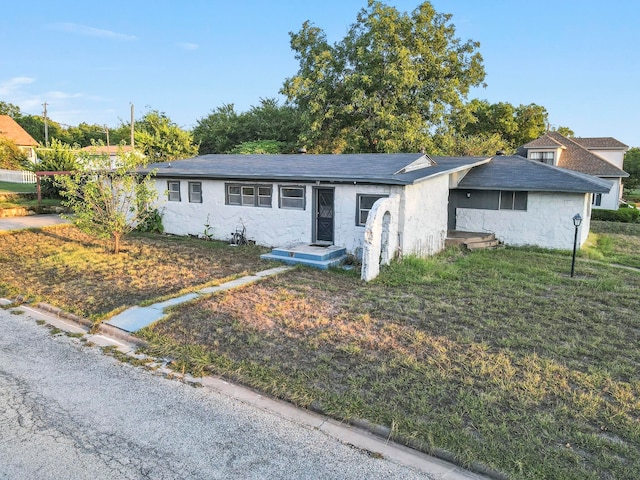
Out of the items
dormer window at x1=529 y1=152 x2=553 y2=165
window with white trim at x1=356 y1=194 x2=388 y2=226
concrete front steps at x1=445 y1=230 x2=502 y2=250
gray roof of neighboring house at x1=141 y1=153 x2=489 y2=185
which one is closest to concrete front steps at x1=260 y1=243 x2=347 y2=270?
window with white trim at x1=356 y1=194 x2=388 y2=226

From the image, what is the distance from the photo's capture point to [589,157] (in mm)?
29391

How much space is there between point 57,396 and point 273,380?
7.57ft

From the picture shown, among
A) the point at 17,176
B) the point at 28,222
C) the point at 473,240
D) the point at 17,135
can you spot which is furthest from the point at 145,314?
the point at 17,135

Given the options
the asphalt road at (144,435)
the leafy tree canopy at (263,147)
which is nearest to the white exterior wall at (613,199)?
the leafy tree canopy at (263,147)

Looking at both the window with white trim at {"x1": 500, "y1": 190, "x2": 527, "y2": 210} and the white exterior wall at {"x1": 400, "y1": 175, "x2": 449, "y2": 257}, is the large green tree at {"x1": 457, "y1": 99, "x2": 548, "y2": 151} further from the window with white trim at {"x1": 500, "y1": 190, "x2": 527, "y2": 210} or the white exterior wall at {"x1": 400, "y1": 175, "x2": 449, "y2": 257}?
the white exterior wall at {"x1": 400, "y1": 175, "x2": 449, "y2": 257}

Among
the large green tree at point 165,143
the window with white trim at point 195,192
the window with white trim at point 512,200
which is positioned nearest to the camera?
the window with white trim at point 195,192

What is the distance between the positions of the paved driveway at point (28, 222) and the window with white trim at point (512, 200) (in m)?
17.2

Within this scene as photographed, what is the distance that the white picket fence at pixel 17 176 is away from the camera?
89.3 ft

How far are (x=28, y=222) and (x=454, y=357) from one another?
1781cm

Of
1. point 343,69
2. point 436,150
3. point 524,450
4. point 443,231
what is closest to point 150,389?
point 524,450

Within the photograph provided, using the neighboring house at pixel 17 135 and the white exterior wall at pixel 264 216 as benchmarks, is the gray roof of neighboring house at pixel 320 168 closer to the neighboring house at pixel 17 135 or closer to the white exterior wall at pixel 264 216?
the white exterior wall at pixel 264 216

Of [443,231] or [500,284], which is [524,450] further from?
[443,231]

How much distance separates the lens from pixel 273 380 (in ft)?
15.4

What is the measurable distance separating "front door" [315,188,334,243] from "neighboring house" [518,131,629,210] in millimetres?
22556
